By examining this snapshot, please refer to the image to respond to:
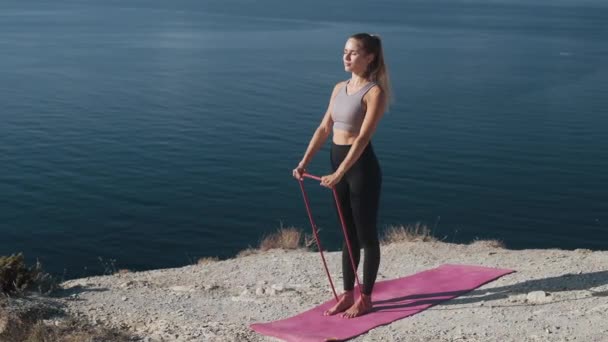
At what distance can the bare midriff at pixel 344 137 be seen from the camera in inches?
252

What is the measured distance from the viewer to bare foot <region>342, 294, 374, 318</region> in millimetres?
6723

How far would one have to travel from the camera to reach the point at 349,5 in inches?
3634

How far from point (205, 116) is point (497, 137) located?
33.2 feet

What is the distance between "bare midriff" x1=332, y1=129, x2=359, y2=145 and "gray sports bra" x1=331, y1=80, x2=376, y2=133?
0.10 ft

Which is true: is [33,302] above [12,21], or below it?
below

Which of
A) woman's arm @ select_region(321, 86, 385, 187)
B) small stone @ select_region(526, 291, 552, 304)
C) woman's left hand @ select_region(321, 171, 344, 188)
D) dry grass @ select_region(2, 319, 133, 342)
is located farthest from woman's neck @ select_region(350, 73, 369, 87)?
dry grass @ select_region(2, 319, 133, 342)

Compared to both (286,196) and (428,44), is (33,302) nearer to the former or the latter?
(286,196)

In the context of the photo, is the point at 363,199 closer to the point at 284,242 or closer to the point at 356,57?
the point at 356,57

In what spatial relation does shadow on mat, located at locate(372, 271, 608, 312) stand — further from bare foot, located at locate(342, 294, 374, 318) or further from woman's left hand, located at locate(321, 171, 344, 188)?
woman's left hand, located at locate(321, 171, 344, 188)

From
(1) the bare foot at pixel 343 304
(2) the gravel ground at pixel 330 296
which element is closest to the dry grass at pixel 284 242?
(2) the gravel ground at pixel 330 296

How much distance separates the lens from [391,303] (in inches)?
280

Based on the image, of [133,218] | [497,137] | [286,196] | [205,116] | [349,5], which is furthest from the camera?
[349,5]

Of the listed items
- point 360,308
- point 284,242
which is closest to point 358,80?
point 360,308

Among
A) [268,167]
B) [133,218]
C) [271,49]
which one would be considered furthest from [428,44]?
[133,218]
